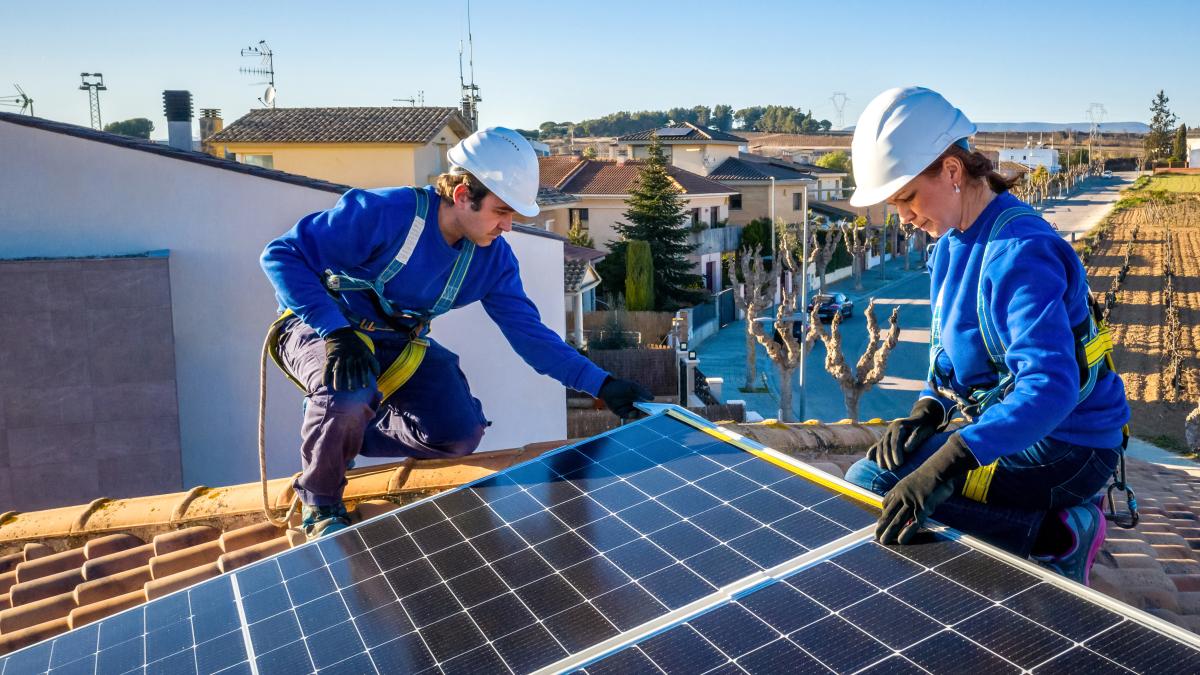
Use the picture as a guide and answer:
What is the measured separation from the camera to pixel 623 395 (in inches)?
196

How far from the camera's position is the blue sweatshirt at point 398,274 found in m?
4.66

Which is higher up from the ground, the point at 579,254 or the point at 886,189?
the point at 886,189

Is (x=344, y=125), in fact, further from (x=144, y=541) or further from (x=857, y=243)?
(x=857, y=243)

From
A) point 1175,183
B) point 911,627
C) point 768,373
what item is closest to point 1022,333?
point 911,627

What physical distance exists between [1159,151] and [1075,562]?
15508 centimetres

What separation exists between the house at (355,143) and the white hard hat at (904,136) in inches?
928

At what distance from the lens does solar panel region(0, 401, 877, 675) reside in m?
2.92

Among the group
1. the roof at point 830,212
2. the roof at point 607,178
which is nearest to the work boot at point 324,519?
the roof at point 607,178

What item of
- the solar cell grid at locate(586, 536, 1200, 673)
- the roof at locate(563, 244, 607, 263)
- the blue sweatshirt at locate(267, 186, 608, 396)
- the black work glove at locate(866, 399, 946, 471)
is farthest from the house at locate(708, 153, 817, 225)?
the solar cell grid at locate(586, 536, 1200, 673)

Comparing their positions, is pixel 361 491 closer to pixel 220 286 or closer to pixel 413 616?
pixel 413 616

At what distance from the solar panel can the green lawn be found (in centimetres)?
10294

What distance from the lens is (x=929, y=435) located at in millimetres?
4020

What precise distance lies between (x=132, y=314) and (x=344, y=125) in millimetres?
17614

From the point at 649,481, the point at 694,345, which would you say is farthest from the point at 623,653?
the point at 694,345
